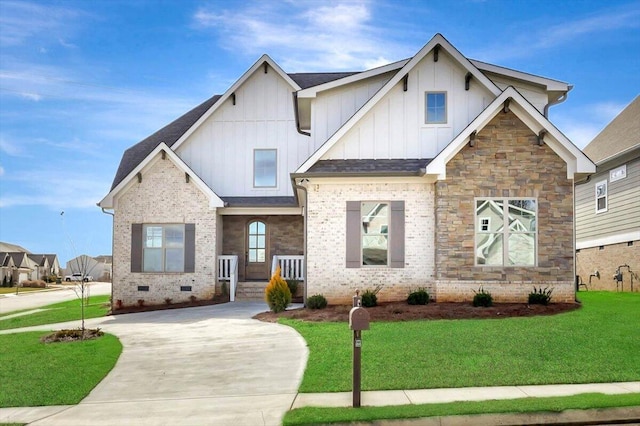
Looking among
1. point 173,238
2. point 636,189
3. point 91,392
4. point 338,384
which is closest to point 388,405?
point 338,384

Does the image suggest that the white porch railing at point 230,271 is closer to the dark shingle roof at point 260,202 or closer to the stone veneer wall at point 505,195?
the dark shingle roof at point 260,202

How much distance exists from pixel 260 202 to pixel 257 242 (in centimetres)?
179

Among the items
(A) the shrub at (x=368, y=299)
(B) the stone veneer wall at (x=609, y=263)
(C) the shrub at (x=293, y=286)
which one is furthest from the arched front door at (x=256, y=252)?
(B) the stone veneer wall at (x=609, y=263)

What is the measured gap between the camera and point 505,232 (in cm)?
1664

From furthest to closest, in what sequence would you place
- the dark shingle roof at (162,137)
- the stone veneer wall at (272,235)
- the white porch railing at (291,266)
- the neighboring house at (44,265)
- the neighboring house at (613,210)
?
1. the neighboring house at (44,265)
2. the dark shingle roof at (162,137)
3. the stone veneer wall at (272,235)
4. the neighboring house at (613,210)
5. the white porch railing at (291,266)

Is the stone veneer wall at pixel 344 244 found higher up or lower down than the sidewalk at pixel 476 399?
higher up

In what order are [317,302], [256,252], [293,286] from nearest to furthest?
[317,302], [293,286], [256,252]

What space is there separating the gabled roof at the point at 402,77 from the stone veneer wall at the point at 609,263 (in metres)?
10.5

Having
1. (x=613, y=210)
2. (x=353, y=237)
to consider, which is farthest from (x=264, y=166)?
(x=613, y=210)

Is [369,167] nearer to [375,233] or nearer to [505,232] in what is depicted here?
[375,233]

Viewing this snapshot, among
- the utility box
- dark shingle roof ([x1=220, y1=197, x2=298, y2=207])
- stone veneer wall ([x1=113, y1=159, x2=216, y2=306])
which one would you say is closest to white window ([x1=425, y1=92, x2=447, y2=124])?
dark shingle roof ([x1=220, y1=197, x2=298, y2=207])

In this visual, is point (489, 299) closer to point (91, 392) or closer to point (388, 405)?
point (388, 405)

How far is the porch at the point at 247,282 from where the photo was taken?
73.9 feet

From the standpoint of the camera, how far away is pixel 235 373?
10.3m
